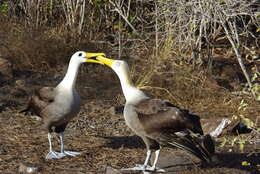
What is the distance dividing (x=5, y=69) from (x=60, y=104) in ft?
11.3

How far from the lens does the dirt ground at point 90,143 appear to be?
5160mm

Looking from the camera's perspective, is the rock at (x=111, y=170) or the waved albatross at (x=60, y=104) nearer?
the rock at (x=111, y=170)

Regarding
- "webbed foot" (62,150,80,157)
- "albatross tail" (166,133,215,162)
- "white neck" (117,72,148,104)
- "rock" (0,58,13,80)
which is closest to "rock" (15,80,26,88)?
"rock" (0,58,13,80)

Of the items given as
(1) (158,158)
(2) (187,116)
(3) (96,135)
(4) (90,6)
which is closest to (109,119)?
(3) (96,135)

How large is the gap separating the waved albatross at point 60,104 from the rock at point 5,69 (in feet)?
9.69

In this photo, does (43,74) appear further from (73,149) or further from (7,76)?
(73,149)

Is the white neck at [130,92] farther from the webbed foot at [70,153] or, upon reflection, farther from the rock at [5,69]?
the rock at [5,69]

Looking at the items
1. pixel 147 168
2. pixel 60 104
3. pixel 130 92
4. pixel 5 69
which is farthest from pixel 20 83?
pixel 147 168

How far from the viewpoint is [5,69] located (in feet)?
28.0

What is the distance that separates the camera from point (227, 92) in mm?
7977

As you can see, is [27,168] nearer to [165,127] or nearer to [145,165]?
[145,165]

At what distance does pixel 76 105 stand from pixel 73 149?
63 centimetres

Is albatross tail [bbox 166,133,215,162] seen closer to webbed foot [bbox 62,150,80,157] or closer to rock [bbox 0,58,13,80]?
webbed foot [bbox 62,150,80,157]

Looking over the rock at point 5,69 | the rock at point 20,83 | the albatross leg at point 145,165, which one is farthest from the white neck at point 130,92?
the rock at point 5,69
